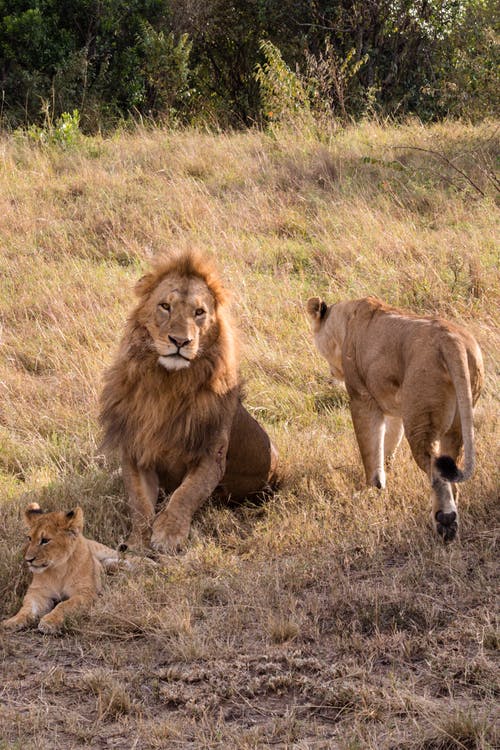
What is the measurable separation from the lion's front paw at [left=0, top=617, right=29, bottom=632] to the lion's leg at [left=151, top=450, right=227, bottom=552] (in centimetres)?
80

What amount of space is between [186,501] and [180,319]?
2.66ft

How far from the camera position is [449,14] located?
1448cm

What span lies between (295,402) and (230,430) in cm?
133

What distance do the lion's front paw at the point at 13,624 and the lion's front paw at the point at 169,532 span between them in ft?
2.62

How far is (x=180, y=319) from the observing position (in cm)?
463

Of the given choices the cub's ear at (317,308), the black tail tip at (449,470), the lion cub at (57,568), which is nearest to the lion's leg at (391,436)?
the cub's ear at (317,308)

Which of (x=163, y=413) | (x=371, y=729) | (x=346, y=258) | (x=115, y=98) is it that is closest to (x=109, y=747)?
(x=371, y=729)

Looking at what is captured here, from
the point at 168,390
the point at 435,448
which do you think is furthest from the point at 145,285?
the point at 435,448

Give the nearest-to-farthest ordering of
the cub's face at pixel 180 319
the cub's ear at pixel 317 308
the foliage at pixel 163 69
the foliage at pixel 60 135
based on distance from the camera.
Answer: the cub's face at pixel 180 319
the cub's ear at pixel 317 308
the foliage at pixel 60 135
the foliage at pixel 163 69

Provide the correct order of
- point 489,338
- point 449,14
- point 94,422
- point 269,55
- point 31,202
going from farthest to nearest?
point 449,14
point 269,55
point 31,202
point 489,338
point 94,422

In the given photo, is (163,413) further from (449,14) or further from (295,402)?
(449,14)

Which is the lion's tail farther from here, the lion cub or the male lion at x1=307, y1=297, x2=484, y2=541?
the lion cub

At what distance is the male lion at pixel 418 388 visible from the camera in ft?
13.4

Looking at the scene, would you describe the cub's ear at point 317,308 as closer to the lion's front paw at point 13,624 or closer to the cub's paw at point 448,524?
the cub's paw at point 448,524
